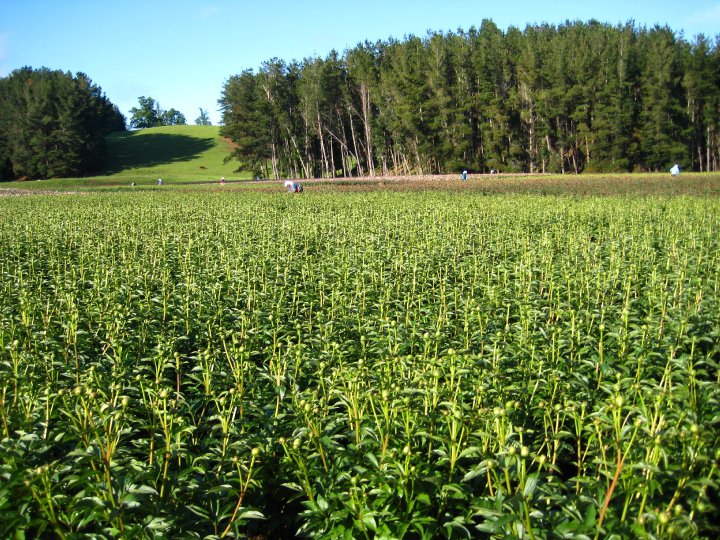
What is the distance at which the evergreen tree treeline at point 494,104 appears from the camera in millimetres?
56688

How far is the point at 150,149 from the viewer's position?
9256cm

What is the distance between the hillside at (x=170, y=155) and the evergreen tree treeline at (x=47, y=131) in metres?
4.57

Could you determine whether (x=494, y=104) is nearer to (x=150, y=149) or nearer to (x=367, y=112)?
(x=367, y=112)

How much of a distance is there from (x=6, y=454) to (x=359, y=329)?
430cm

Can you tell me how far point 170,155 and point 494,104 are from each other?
5239 centimetres

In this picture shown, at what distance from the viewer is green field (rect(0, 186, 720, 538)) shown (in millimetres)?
3088

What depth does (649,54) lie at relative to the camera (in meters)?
57.5

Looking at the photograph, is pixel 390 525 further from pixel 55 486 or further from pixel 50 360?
pixel 50 360

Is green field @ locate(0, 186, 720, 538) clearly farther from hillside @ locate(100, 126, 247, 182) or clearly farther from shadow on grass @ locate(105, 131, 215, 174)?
Result: shadow on grass @ locate(105, 131, 215, 174)

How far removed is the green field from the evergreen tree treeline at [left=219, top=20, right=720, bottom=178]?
5304 centimetres

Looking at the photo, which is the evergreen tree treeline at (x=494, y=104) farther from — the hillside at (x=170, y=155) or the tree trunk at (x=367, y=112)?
the hillside at (x=170, y=155)

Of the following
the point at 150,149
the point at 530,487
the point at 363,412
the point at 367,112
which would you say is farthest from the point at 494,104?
the point at 530,487

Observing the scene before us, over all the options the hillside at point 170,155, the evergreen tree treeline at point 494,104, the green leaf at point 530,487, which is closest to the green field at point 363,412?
the green leaf at point 530,487

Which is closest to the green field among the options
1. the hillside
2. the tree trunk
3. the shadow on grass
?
the tree trunk
